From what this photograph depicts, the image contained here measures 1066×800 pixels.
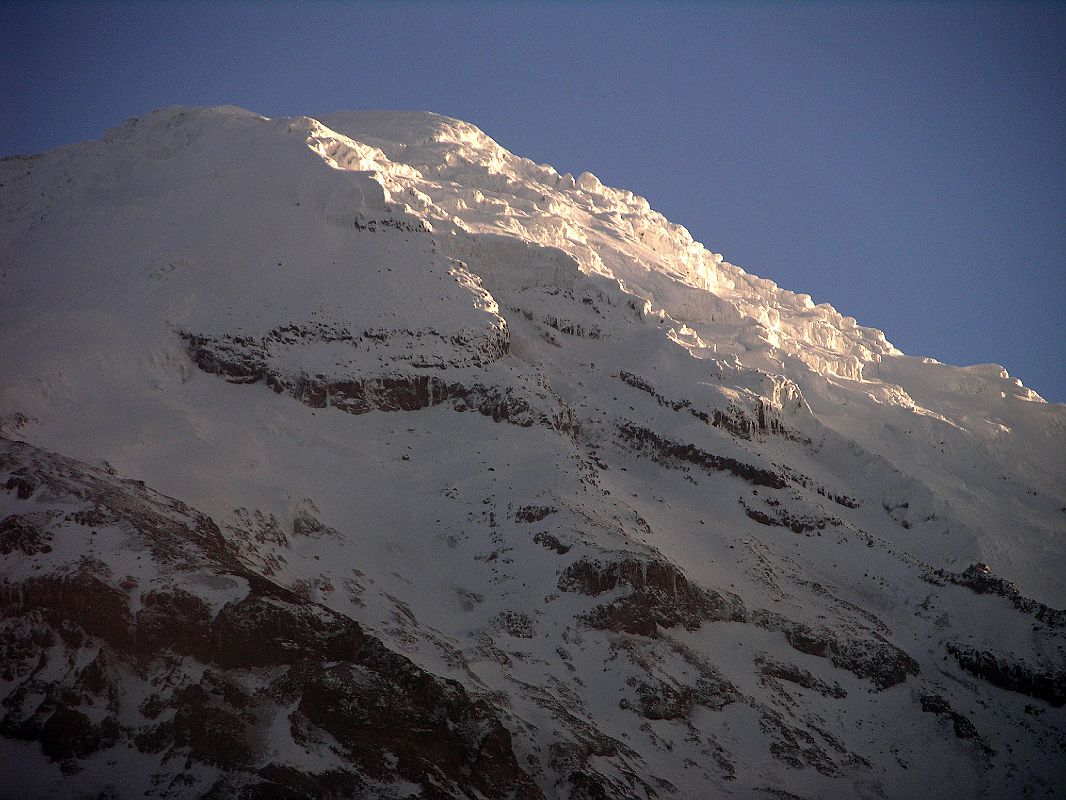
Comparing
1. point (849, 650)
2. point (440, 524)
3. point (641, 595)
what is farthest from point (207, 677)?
point (849, 650)

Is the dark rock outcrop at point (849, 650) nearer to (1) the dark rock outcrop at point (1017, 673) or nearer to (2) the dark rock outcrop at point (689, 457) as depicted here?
(1) the dark rock outcrop at point (1017, 673)

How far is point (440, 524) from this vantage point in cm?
6288

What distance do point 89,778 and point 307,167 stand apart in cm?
6400

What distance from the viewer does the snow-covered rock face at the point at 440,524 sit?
130ft

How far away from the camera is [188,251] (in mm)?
77812

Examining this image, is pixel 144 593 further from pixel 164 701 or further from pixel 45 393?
pixel 45 393

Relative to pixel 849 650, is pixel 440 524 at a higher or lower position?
lower

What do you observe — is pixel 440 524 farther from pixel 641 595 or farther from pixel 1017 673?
pixel 1017 673

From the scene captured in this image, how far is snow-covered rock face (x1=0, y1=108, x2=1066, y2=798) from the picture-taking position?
130 feet

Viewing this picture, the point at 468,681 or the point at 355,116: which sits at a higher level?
the point at 355,116

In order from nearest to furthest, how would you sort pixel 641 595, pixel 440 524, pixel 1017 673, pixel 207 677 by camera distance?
1. pixel 207 677
2. pixel 641 595
3. pixel 440 524
4. pixel 1017 673

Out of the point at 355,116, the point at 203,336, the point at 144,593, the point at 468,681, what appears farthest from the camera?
the point at 355,116

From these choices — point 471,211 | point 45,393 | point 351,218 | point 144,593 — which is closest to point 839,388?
point 471,211

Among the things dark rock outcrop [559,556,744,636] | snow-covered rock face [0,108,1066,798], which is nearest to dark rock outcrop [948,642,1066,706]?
snow-covered rock face [0,108,1066,798]
